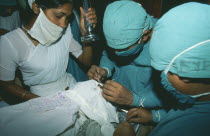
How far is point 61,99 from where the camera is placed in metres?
2.03

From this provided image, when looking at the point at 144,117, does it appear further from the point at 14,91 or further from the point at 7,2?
the point at 7,2

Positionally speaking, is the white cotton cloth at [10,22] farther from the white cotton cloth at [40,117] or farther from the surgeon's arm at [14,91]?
the white cotton cloth at [40,117]

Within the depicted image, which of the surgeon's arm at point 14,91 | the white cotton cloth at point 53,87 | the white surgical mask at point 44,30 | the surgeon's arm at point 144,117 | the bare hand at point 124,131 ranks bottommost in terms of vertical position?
the white cotton cloth at point 53,87

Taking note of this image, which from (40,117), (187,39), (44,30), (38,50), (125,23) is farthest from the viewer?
(38,50)

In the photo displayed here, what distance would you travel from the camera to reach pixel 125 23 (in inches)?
78.7

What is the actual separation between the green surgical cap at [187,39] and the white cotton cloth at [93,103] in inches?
38.8

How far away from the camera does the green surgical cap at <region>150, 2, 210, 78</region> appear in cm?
114

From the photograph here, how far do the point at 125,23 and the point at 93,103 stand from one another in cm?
106

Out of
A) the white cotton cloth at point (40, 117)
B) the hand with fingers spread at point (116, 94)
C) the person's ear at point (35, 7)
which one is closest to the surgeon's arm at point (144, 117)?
the hand with fingers spread at point (116, 94)

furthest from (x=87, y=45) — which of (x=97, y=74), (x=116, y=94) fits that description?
(x=116, y=94)

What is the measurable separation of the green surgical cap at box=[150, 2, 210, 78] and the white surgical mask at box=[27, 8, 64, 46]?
5.24 ft

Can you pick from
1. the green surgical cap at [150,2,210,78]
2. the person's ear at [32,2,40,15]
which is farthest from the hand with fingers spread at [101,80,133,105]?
the person's ear at [32,2,40,15]

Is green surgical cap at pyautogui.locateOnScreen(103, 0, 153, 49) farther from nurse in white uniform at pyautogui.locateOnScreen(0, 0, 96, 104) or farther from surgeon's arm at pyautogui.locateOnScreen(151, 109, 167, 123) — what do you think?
surgeon's arm at pyautogui.locateOnScreen(151, 109, 167, 123)

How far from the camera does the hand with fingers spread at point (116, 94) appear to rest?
207cm
